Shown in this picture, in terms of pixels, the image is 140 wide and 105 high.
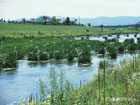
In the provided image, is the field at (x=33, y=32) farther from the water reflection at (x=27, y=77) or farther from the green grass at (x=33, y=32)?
the water reflection at (x=27, y=77)

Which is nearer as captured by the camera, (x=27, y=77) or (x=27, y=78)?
(x=27, y=78)

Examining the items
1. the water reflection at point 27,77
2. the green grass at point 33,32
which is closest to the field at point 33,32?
the green grass at point 33,32

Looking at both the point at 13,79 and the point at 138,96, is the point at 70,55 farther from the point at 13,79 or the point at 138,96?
the point at 138,96

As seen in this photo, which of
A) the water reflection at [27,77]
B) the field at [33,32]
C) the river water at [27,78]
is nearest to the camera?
the river water at [27,78]

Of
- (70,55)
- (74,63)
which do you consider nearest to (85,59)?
(74,63)

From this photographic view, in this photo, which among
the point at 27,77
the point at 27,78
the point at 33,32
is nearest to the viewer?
the point at 27,78

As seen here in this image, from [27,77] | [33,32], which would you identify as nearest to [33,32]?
[33,32]

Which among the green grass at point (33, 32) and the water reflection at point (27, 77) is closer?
the water reflection at point (27, 77)

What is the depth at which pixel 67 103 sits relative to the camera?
6910 millimetres

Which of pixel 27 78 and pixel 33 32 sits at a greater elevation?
pixel 33 32

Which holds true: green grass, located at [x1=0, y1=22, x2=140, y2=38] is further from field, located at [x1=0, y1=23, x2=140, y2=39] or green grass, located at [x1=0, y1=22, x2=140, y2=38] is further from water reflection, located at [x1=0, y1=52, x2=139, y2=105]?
water reflection, located at [x1=0, y1=52, x2=139, y2=105]

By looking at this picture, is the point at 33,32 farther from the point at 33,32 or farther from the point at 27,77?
the point at 27,77

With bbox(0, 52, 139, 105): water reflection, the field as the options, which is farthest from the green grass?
bbox(0, 52, 139, 105): water reflection

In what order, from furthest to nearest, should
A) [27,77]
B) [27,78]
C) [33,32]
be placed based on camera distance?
[33,32] → [27,77] → [27,78]
